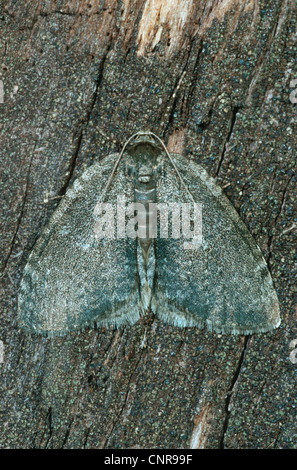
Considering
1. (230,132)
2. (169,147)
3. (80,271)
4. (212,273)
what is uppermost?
(230,132)

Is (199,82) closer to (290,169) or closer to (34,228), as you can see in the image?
(290,169)

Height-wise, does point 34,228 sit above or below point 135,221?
below

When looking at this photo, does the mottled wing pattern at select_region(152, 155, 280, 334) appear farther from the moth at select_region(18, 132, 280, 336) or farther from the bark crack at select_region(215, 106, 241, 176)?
the bark crack at select_region(215, 106, 241, 176)

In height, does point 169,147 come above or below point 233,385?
above

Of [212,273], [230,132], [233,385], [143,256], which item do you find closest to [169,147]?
[230,132]

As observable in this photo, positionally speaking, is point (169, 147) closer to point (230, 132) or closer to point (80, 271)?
point (230, 132)
